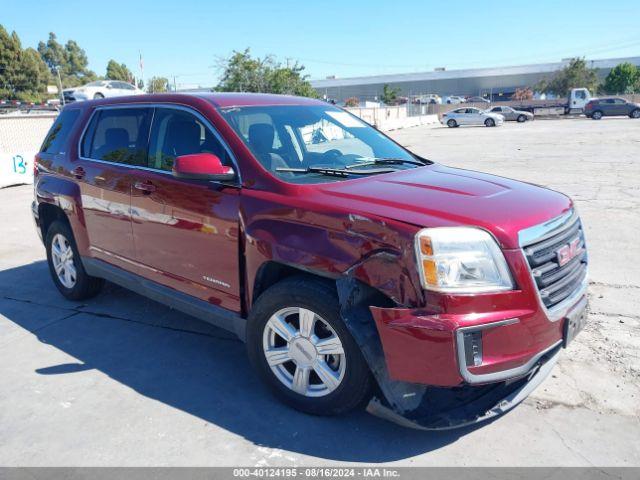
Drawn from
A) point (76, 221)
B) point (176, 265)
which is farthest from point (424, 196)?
point (76, 221)

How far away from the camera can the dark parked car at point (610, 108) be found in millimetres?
40000

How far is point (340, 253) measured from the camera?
115 inches

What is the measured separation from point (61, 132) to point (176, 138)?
2.03 m

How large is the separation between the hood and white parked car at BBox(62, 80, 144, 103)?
29.7 meters

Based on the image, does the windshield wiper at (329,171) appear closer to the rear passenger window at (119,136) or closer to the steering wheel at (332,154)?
the steering wheel at (332,154)

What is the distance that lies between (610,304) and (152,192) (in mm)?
4093

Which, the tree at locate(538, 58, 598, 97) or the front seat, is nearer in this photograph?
the front seat

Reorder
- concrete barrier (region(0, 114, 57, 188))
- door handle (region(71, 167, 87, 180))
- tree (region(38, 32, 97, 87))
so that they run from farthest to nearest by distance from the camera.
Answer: tree (region(38, 32, 97, 87)) < concrete barrier (region(0, 114, 57, 188)) < door handle (region(71, 167, 87, 180))

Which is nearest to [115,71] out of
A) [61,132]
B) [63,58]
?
[63,58]

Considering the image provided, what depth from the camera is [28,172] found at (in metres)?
14.3

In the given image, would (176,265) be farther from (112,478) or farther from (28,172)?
(28,172)

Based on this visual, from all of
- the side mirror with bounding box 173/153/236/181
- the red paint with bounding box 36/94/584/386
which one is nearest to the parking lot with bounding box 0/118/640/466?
the red paint with bounding box 36/94/584/386

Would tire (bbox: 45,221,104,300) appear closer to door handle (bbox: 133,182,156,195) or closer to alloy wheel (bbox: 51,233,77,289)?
alloy wheel (bbox: 51,233,77,289)

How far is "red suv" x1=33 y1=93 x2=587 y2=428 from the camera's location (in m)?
2.69
